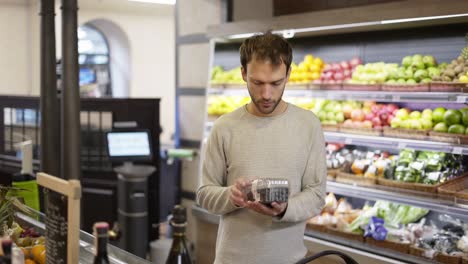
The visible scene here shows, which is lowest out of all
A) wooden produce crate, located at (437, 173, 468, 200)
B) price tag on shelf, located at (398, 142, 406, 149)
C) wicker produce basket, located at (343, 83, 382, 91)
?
wooden produce crate, located at (437, 173, 468, 200)

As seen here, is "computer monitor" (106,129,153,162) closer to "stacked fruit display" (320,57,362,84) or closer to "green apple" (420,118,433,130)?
"stacked fruit display" (320,57,362,84)

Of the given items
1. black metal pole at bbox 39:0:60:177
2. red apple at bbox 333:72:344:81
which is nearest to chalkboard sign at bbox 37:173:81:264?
red apple at bbox 333:72:344:81

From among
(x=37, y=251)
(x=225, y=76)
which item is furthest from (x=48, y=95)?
(x=37, y=251)

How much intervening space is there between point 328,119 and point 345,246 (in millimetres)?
1024

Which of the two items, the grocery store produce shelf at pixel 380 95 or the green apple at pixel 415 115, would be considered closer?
the grocery store produce shelf at pixel 380 95

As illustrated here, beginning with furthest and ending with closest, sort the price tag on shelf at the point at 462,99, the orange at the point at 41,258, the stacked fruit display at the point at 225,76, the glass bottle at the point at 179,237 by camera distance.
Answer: the stacked fruit display at the point at 225,76 → the price tag on shelf at the point at 462,99 → the orange at the point at 41,258 → the glass bottle at the point at 179,237

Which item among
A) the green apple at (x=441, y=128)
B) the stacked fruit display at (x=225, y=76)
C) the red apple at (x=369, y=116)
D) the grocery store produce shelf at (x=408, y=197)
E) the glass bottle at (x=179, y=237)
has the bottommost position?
the grocery store produce shelf at (x=408, y=197)

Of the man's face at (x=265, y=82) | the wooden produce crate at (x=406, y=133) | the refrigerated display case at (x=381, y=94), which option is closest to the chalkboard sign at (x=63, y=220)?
the man's face at (x=265, y=82)

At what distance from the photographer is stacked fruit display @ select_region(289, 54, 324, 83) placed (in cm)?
501

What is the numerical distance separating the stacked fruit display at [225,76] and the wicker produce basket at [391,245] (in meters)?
1.88

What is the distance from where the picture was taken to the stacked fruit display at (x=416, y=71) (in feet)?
14.0

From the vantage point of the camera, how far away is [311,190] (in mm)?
2410

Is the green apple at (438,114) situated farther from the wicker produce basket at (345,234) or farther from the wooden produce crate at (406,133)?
the wicker produce basket at (345,234)

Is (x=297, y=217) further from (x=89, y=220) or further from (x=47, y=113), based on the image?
(x=89, y=220)
